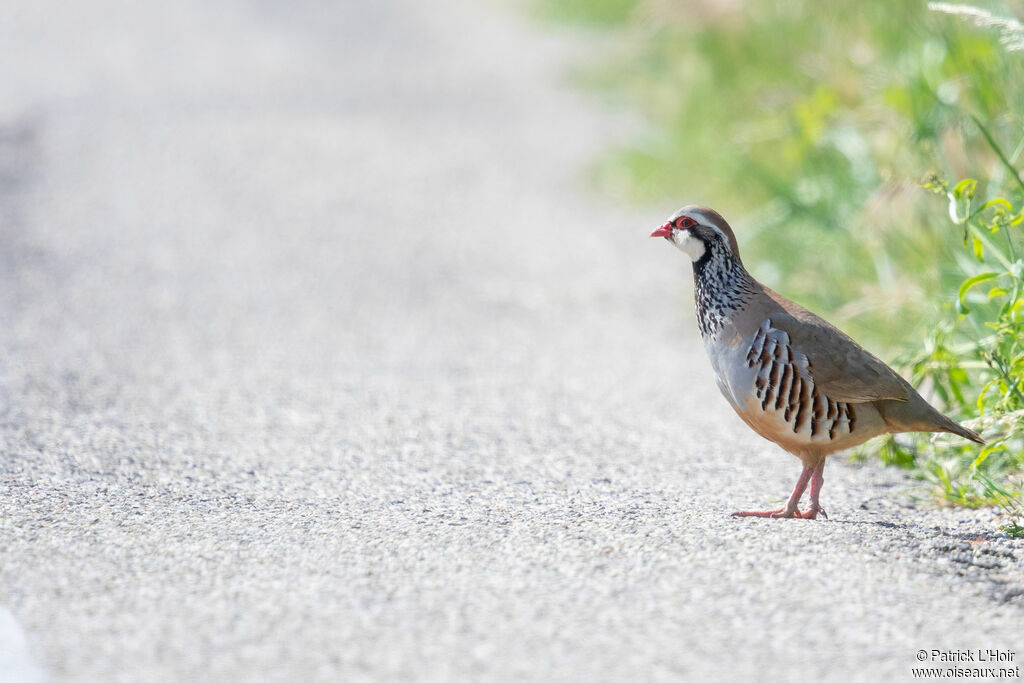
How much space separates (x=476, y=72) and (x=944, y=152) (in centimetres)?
854

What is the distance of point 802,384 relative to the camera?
4062mm

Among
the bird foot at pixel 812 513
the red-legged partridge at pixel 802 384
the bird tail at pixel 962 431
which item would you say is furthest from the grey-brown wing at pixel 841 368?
the bird foot at pixel 812 513

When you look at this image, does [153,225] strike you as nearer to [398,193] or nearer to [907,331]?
[398,193]

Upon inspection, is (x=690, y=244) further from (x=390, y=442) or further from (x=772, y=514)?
(x=390, y=442)

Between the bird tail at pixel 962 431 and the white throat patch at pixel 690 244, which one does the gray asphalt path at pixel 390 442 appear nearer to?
the bird tail at pixel 962 431

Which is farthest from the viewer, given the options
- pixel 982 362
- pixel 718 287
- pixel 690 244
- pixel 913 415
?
pixel 982 362

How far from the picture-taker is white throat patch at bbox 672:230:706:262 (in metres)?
4.44

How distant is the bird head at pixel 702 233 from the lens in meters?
4.39

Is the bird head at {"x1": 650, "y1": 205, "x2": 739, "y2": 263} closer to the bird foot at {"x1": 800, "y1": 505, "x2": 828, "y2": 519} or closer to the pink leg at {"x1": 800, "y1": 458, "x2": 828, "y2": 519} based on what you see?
the pink leg at {"x1": 800, "y1": 458, "x2": 828, "y2": 519}

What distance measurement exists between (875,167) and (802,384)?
379cm

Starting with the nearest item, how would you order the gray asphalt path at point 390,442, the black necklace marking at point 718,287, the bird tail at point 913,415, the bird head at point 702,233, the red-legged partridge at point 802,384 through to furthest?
the gray asphalt path at point 390,442
the red-legged partridge at point 802,384
the bird tail at point 913,415
the black necklace marking at point 718,287
the bird head at point 702,233

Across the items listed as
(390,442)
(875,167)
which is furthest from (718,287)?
(875,167)

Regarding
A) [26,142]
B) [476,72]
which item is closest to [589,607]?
[26,142]

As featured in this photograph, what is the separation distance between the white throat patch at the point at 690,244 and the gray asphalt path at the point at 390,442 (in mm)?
888
